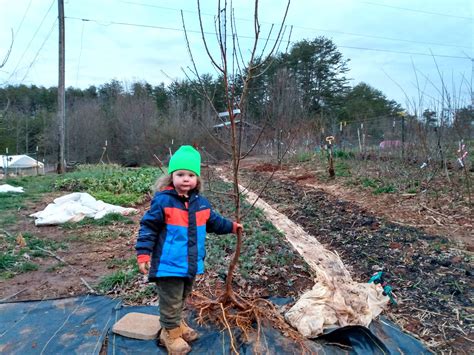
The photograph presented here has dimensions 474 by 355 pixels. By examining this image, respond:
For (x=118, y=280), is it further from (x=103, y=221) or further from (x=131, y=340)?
(x=103, y=221)

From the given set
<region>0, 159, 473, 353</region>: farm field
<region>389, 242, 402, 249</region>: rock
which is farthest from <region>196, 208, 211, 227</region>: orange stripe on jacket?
<region>389, 242, 402, 249</region>: rock

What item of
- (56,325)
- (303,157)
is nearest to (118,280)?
(56,325)

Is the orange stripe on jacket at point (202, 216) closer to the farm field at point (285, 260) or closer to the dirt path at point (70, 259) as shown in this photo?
the farm field at point (285, 260)

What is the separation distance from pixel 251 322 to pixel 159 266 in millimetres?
911

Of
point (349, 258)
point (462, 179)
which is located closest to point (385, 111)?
point (462, 179)

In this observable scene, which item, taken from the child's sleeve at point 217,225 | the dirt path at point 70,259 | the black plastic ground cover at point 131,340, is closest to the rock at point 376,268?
the black plastic ground cover at point 131,340

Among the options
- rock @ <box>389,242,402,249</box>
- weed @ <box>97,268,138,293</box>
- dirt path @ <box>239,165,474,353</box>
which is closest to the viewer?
dirt path @ <box>239,165,474,353</box>

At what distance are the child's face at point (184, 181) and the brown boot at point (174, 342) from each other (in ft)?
3.15

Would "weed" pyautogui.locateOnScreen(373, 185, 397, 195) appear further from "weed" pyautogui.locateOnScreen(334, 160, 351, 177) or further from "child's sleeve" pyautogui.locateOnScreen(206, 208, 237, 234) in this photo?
"child's sleeve" pyautogui.locateOnScreen(206, 208, 237, 234)

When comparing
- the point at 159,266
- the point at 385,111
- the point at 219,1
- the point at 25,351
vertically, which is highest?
the point at 385,111

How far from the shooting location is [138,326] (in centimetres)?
277

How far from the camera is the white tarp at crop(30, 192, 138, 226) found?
21.8 feet

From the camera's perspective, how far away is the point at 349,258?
4895 millimetres

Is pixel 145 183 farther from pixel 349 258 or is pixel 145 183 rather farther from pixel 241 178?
pixel 349 258
